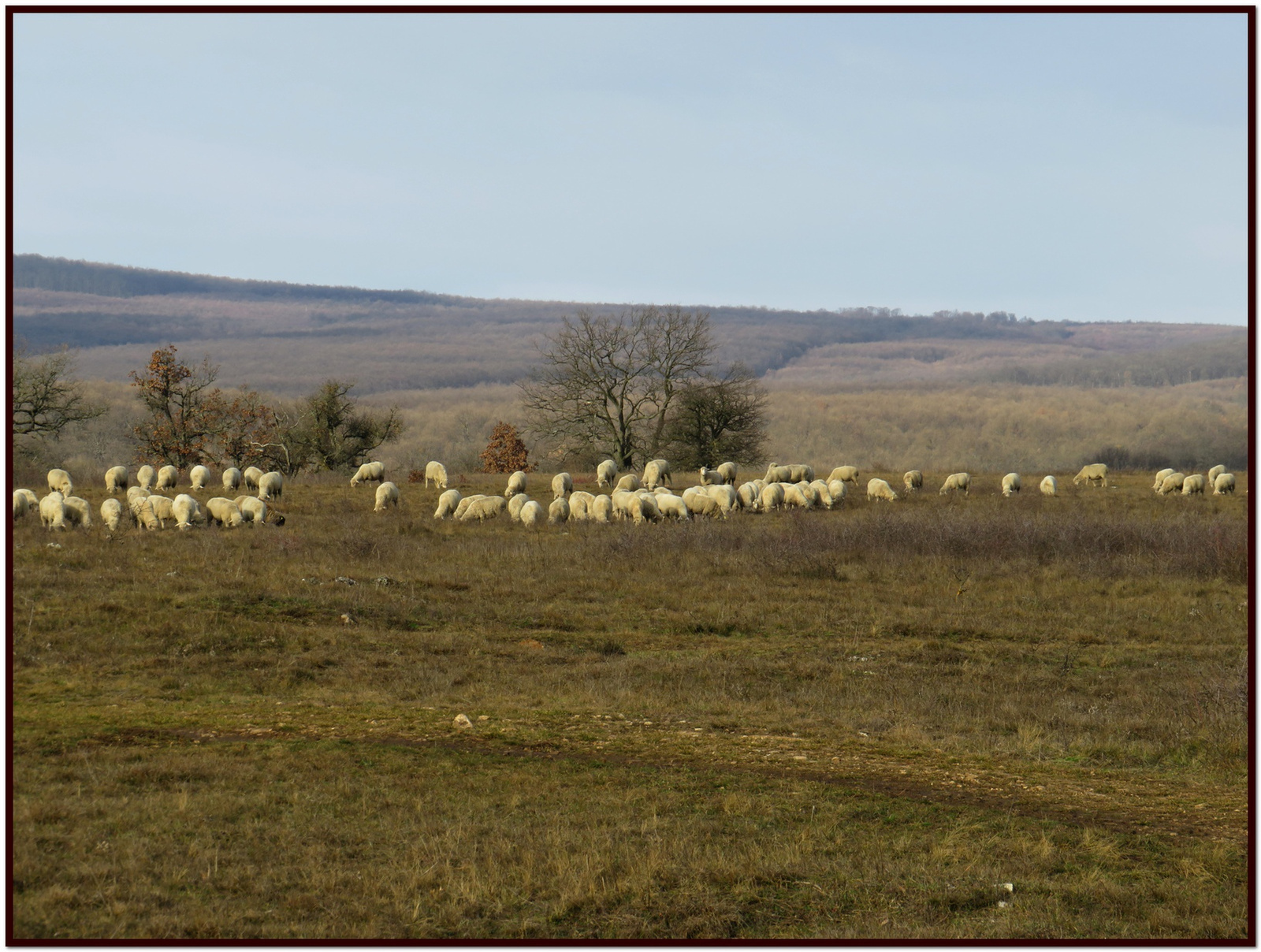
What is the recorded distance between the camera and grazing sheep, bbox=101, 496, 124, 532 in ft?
85.5

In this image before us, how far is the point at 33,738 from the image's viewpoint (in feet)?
32.4

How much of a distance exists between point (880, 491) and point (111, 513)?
2491cm

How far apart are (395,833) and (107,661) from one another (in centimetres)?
764

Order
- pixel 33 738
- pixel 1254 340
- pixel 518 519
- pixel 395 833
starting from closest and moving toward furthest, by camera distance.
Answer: pixel 1254 340 < pixel 395 833 < pixel 33 738 < pixel 518 519

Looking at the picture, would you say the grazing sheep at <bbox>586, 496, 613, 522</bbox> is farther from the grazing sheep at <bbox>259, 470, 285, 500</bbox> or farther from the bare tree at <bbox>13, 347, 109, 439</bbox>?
the bare tree at <bbox>13, 347, 109, 439</bbox>

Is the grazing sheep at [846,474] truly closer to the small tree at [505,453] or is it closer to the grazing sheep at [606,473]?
the grazing sheep at [606,473]

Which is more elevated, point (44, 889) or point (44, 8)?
point (44, 8)

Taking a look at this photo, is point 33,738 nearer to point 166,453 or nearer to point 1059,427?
point 166,453

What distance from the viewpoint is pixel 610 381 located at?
53000 millimetres

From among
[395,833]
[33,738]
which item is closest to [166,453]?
[33,738]

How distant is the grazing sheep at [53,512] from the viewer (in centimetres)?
2517

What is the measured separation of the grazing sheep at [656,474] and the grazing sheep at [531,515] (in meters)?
8.51

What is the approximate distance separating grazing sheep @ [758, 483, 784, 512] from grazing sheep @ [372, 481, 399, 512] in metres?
11.6

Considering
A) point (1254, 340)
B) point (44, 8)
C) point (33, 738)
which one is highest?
point (44, 8)
